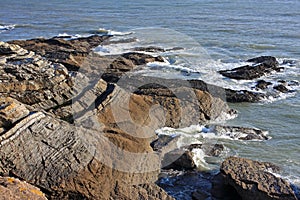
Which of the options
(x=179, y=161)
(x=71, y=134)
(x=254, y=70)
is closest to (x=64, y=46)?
(x=254, y=70)

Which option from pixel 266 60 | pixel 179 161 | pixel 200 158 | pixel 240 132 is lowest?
pixel 266 60

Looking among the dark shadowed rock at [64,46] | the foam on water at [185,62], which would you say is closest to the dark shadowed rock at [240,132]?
the foam on water at [185,62]

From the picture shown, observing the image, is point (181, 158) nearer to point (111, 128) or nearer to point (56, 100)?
point (111, 128)

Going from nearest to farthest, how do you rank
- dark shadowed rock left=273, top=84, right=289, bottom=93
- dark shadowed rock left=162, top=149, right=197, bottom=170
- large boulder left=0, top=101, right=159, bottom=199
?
1. large boulder left=0, top=101, right=159, bottom=199
2. dark shadowed rock left=162, top=149, right=197, bottom=170
3. dark shadowed rock left=273, top=84, right=289, bottom=93

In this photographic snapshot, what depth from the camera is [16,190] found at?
16.2 feet

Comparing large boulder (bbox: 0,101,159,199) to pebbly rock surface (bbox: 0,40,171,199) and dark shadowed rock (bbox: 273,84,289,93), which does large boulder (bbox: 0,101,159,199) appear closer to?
pebbly rock surface (bbox: 0,40,171,199)

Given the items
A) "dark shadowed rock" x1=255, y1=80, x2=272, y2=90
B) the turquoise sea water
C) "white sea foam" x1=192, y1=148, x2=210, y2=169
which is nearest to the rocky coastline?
"white sea foam" x1=192, y1=148, x2=210, y2=169

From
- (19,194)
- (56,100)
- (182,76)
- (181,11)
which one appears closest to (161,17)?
(181,11)

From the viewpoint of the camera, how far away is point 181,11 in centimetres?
4684

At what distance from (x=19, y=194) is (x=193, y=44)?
84.1 feet

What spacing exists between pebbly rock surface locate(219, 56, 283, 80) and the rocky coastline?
23.0 ft

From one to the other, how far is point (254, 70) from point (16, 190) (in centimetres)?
1732

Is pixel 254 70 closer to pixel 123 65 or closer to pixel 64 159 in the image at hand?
pixel 123 65

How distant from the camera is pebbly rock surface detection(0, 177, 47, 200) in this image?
4736mm
